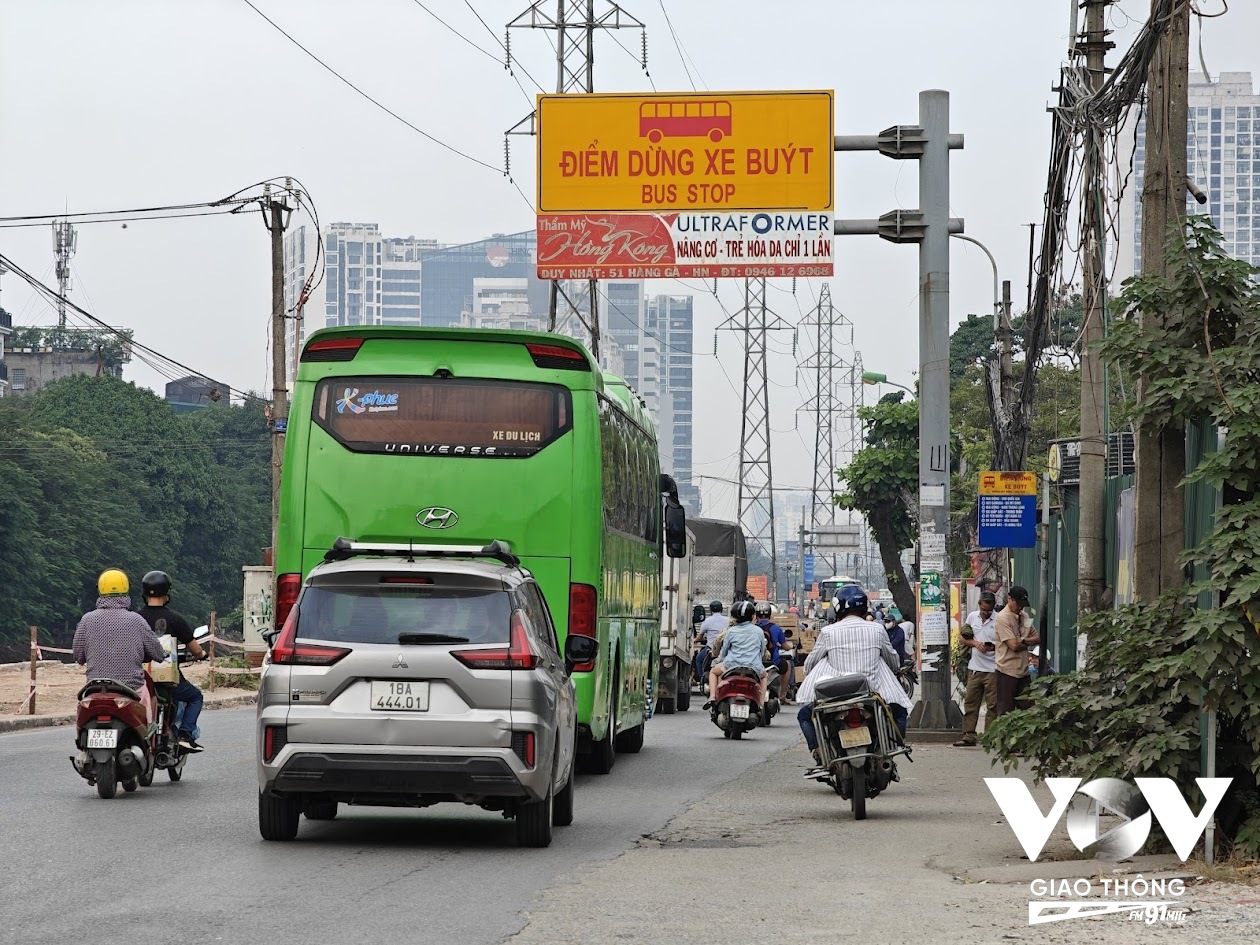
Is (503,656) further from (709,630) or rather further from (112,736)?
(709,630)

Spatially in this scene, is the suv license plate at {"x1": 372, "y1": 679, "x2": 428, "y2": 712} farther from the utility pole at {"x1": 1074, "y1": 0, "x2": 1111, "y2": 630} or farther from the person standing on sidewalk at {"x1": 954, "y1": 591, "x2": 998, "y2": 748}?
the person standing on sidewalk at {"x1": 954, "y1": 591, "x2": 998, "y2": 748}

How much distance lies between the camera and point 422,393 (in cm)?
1499

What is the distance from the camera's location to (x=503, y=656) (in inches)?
428

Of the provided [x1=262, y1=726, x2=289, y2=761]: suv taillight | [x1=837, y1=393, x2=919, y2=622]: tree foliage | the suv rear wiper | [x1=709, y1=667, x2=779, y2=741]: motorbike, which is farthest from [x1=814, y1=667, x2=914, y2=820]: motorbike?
[x1=837, y1=393, x2=919, y2=622]: tree foliage

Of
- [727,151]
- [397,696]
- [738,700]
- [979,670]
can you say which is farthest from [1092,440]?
[397,696]

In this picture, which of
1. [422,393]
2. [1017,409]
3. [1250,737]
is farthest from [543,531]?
[1017,409]

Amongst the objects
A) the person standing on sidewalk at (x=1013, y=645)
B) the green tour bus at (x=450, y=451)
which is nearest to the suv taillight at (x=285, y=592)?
the green tour bus at (x=450, y=451)

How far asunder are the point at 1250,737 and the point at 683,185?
1375 cm

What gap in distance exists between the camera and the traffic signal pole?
2180 cm

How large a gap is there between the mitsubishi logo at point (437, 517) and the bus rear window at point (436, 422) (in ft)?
1.46

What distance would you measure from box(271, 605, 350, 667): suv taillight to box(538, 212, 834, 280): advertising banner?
12.5 metres

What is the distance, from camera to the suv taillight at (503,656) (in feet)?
35.7

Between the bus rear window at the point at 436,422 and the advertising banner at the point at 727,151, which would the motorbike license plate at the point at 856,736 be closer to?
the bus rear window at the point at 436,422

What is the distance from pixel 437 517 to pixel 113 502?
67746mm
